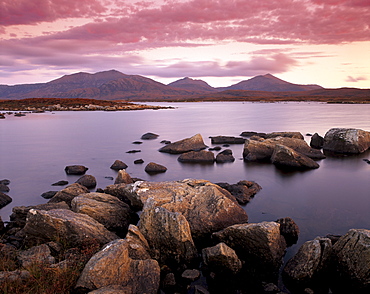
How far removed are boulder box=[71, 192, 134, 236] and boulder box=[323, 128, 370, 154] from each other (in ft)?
73.7

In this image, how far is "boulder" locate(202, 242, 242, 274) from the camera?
8.88 metres

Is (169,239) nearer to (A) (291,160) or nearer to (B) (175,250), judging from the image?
(B) (175,250)

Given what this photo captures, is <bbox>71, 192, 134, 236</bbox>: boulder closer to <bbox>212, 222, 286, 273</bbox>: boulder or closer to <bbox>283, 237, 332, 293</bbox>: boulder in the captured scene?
<bbox>212, 222, 286, 273</bbox>: boulder

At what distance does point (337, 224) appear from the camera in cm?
1233

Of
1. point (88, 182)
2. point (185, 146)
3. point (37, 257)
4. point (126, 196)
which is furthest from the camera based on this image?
point (185, 146)

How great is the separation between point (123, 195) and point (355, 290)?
9.55m

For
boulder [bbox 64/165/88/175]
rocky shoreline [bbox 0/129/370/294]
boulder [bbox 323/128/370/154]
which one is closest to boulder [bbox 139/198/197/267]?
rocky shoreline [bbox 0/129/370/294]

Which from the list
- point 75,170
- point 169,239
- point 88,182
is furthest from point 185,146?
point 169,239

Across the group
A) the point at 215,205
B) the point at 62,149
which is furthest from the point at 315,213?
the point at 62,149

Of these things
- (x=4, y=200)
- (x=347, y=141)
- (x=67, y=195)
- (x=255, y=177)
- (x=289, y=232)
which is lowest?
(x=255, y=177)

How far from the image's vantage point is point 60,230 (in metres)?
9.73

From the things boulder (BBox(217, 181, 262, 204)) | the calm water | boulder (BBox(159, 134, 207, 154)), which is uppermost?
boulder (BBox(159, 134, 207, 154))

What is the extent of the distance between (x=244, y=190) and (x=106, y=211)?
729cm

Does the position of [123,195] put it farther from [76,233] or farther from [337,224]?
[337,224]
